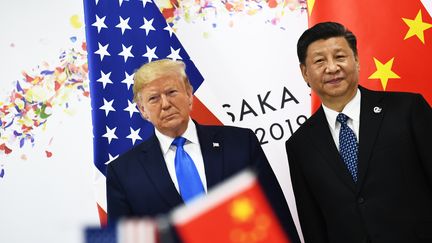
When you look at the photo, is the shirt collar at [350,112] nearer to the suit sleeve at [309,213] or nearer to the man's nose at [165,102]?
the suit sleeve at [309,213]

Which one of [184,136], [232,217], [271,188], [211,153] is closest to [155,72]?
[184,136]

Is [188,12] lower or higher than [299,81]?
higher

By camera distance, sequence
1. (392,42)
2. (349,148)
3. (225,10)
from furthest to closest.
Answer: (225,10)
(392,42)
(349,148)

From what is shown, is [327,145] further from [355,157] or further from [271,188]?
[271,188]

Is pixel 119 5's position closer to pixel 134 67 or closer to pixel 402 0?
pixel 134 67

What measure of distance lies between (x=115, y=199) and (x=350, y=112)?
949 millimetres

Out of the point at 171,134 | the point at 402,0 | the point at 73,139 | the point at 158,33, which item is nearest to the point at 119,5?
the point at 158,33

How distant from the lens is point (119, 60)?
2.80 metres

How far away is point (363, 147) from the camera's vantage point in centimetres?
199

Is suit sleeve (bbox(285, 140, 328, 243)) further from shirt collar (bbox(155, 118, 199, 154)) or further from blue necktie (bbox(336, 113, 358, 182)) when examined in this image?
shirt collar (bbox(155, 118, 199, 154))

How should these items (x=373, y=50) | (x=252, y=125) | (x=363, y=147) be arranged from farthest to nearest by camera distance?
(x=252, y=125) < (x=373, y=50) < (x=363, y=147)

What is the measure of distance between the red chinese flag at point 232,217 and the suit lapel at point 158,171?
52.5 inches

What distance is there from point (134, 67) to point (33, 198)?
0.90 meters

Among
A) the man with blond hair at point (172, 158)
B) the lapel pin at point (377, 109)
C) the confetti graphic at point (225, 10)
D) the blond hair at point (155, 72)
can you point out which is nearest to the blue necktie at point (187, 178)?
the man with blond hair at point (172, 158)
